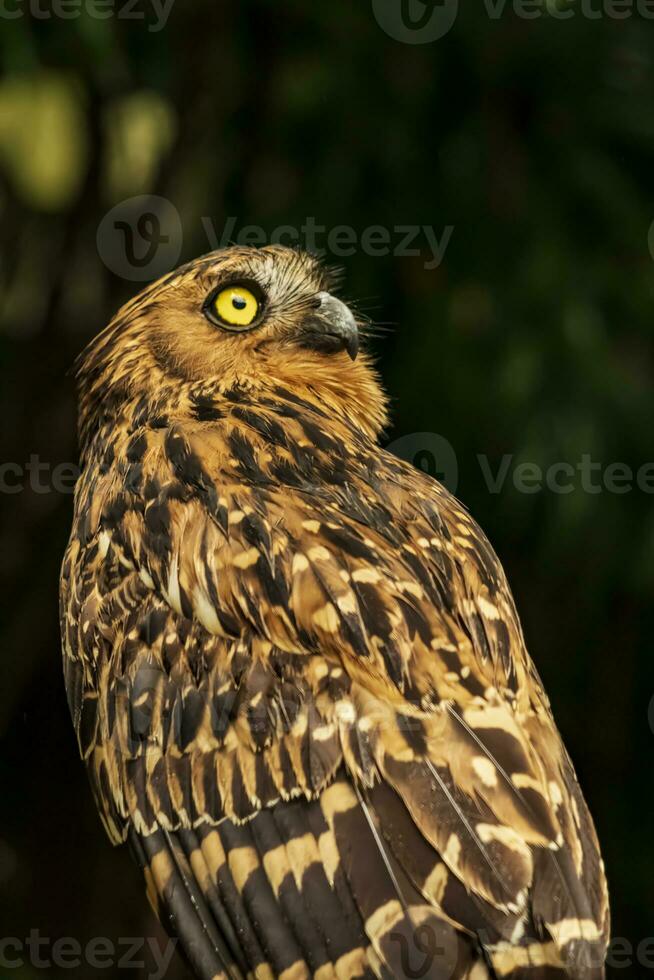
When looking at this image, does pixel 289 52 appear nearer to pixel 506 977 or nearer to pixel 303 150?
pixel 303 150

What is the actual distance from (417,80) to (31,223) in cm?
163

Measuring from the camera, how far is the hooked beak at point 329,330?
3.81m

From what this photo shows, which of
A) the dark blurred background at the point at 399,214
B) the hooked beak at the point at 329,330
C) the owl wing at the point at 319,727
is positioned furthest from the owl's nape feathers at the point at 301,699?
the dark blurred background at the point at 399,214

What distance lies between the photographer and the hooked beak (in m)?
3.81

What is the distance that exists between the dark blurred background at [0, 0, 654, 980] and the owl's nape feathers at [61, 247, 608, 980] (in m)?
1.54

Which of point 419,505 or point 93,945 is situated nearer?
point 419,505

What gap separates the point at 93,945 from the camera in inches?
229

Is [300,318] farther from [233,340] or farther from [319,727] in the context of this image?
[319,727]

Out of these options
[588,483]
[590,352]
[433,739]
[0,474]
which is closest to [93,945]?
[0,474]

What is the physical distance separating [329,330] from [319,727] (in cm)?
130

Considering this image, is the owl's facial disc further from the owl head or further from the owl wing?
the owl wing

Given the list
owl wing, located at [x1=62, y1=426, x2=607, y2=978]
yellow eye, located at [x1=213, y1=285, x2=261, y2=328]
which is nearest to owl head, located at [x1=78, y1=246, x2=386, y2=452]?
yellow eye, located at [x1=213, y1=285, x2=261, y2=328]

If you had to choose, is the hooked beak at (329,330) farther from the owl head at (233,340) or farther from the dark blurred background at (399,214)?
the dark blurred background at (399,214)

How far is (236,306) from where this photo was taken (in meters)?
3.77
